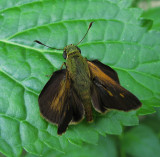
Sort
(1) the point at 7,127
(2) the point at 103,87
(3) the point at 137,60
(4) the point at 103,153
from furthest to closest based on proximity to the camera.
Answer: (4) the point at 103,153 → (3) the point at 137,60 → (2) the point at 103,87 → (1) the point at 7,127

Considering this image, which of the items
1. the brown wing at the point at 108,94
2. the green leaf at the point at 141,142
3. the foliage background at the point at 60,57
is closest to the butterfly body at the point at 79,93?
the brown wing at the point at 108,94

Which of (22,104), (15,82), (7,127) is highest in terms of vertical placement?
(15,82)

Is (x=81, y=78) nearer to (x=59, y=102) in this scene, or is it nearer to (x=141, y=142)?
(x=59, y=102)

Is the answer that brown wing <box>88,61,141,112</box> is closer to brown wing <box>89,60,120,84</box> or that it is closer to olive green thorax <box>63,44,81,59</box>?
brown wing <box>89,60,120,84</box>

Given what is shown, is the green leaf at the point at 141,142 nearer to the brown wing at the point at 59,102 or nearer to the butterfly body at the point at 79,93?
the butterfly body at the point at 79,93

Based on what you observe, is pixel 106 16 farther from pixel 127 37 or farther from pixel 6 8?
pixel 6 8

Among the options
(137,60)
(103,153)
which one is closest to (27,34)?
(137,60)
